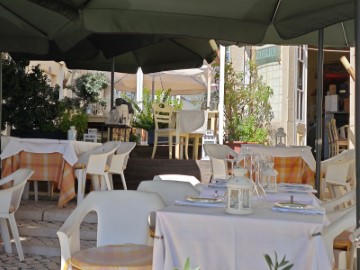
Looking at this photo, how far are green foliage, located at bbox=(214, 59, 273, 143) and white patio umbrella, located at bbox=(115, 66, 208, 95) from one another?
248cm

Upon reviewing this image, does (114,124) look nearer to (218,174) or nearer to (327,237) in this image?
(218,174)

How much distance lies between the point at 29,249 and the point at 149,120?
22.4 ft

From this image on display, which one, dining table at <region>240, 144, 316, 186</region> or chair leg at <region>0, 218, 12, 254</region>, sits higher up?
dining table at <region>240, 144, 316, 186</region>

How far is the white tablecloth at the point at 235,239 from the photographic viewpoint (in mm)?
2291

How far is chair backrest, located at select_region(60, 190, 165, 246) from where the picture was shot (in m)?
3.16

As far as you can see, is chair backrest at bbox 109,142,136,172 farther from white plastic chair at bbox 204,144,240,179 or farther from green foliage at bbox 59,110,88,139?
green foliage at bbox 59,110,88,139

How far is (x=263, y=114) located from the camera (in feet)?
36.6

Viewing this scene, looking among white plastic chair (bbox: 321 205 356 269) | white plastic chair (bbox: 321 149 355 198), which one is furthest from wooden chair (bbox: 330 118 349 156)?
white plastic chair (bbox: 321 205 356 269)

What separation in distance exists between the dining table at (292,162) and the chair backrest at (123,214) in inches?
103

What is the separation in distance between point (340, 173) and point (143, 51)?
11.2ft

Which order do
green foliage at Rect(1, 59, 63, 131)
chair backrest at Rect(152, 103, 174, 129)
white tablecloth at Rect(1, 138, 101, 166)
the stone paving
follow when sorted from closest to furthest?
the stone paving < white tablecloth at Rect(1, 138, 101, 166) < green foliage at Rect(1, 59, 63, 131) < chair backrest at Rect(152, 103, 174, 129)

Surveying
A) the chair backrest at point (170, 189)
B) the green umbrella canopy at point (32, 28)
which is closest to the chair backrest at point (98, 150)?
the green umbrella canopy at point (32, 28)

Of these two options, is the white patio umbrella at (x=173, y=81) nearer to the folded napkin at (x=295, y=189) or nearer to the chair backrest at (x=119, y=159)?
the chair backrest at (x=119, y=159)

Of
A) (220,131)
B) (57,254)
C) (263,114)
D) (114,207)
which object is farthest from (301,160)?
(263,114)
